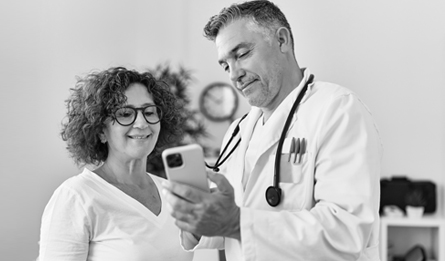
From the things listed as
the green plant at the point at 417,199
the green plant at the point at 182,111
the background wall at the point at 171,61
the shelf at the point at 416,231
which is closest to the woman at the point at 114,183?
the background wall at the point at 171,61

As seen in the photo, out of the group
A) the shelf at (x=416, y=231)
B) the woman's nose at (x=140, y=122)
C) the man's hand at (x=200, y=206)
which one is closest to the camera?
the man's hand at (x=200, y=206)

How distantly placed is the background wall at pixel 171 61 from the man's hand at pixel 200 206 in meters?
1.99

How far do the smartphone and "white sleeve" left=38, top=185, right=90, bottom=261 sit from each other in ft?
2.18

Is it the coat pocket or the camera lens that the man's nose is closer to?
the coat pocket

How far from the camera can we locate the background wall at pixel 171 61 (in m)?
2.77

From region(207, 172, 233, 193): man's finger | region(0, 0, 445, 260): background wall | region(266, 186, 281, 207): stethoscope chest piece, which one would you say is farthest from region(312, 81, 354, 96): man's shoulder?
region(0, 0, 445, 260): background wall

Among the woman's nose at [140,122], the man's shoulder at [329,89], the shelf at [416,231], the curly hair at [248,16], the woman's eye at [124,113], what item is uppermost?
the curly hair at [248,16]

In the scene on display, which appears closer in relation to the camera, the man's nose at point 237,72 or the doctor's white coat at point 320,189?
the doctor's white coat at point 320,189

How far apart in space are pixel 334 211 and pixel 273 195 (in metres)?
0.19

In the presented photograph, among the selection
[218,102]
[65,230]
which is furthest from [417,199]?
[65,230]

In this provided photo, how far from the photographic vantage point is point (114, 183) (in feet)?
5.66

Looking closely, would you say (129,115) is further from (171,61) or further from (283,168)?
(171,61)

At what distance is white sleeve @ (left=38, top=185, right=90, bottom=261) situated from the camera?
1520 millimetres

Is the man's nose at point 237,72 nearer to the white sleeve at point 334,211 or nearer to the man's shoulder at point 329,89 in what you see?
the man's shoulder at point 329,89
